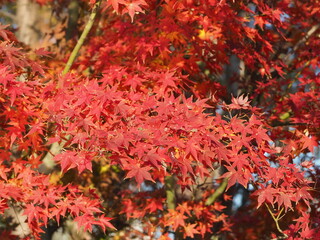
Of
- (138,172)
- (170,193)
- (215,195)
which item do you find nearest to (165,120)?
(138,172)

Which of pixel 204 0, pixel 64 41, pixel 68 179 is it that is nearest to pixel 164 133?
pixel 204 0

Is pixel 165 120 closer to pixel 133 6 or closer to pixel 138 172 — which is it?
pixel 138 172

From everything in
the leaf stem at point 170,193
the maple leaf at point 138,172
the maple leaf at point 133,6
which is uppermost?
the maple leaf at point 133,6

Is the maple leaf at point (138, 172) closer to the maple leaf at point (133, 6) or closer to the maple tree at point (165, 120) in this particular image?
the maple tree at point (165, 120)

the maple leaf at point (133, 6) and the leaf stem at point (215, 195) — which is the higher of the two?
the maple leaf at point (133, 6)

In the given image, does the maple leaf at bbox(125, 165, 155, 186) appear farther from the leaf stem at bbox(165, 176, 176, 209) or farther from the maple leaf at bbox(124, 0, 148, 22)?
the leaf stem at bbox(165, 176, 176, 209)

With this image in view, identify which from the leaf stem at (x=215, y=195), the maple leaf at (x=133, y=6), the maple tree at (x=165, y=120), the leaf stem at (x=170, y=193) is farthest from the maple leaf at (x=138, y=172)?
the leaf stem at (x=215, y=195)

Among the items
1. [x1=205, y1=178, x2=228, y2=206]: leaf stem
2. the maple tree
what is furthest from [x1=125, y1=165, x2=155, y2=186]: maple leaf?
[x1=205, y1=178, x2=228, y2=206]: leaf stem

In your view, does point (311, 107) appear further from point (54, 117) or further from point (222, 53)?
point (54, 117)

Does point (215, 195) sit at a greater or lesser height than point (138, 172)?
lesser
